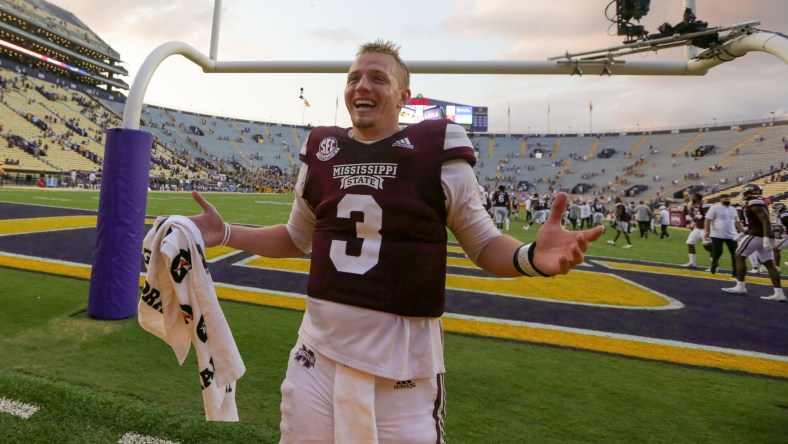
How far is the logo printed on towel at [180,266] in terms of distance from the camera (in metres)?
→ 1.66

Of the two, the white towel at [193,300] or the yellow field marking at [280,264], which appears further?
the yellow field marking at [280,264]

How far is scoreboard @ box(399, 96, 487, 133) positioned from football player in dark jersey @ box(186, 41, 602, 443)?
2493 cm

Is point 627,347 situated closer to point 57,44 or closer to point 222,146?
point 57,44

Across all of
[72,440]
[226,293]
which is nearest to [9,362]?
[72,440]

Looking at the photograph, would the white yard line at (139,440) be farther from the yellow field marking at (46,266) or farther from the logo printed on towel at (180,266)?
the yellow field marking at (46,266)

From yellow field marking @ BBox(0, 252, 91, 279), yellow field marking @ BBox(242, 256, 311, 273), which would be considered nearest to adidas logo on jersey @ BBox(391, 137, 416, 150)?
yellow field marking @ BBox(242, 256, 311, 273)

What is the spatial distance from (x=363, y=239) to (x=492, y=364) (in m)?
2.55

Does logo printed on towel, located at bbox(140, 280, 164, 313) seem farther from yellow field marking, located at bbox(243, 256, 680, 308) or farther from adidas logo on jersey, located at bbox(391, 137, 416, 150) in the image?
yellow field marking, located at bbox(243, 256, 680, 308)

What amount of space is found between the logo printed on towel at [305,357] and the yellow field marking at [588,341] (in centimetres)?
309

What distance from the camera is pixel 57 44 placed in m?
50.0

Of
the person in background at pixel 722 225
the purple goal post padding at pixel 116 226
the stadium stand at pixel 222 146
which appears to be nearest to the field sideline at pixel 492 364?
the purple goal post padding at pixel 116 226

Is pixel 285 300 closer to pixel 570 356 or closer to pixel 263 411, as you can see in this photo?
pixel 263 411

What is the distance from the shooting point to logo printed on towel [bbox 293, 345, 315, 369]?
159 cm

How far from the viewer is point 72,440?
2336mm
